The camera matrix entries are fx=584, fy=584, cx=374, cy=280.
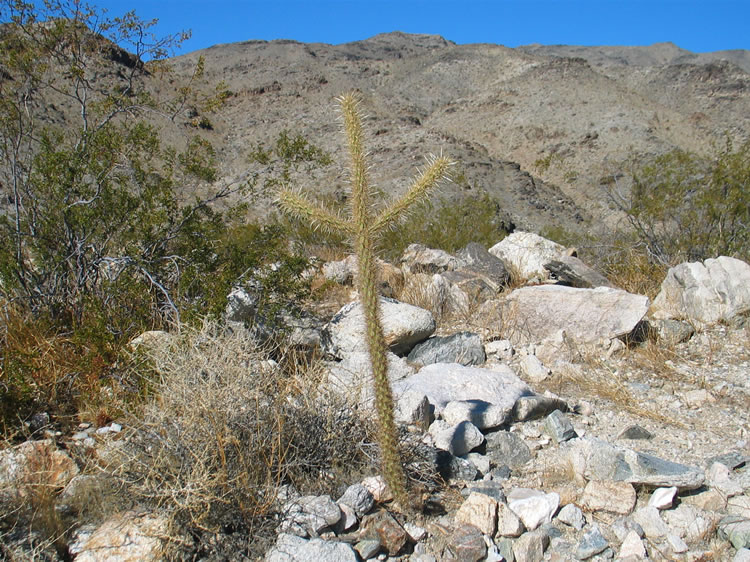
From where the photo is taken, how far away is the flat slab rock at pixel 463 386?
13.1 ft

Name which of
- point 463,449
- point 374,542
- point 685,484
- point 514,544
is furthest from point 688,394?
point 374,542

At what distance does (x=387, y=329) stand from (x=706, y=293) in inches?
125

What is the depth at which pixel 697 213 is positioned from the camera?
798 centimetres

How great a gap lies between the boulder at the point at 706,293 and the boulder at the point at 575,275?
87cm

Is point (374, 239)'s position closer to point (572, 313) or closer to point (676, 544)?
point (676, 544)

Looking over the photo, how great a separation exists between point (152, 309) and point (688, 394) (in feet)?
13.7

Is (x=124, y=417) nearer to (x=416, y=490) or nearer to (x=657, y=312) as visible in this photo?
(x=416, y=490)

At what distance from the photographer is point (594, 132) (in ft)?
105

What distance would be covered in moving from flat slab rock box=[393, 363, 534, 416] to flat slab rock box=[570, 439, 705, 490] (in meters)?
0.72

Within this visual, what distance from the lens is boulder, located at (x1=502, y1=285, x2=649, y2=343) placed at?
5.30 m

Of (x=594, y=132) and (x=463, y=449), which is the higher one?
(x=594, y=132)

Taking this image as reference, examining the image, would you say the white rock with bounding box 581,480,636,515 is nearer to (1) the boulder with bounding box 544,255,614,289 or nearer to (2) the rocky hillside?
(1) the boulder with bounding box 544,255,614,289

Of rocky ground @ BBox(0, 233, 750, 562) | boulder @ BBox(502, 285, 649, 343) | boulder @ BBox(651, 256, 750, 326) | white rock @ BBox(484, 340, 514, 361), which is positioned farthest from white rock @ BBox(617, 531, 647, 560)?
boulder @ BBox(651, 256, 750, 326)

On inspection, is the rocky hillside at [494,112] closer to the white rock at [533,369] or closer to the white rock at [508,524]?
the white rock at [533,369]
